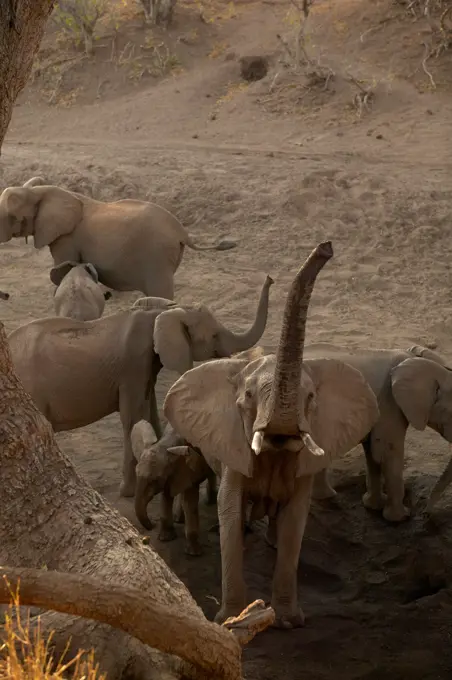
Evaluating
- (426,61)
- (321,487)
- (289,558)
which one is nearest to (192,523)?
(289,558)

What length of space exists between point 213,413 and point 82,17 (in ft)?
44.3

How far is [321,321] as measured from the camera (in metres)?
8.79

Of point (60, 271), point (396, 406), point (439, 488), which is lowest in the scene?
point (439, 488)

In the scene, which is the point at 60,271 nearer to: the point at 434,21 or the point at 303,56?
the point at 303,56

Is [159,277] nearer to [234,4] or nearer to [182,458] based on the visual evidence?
[182,458]

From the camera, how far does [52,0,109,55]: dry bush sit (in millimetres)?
16812

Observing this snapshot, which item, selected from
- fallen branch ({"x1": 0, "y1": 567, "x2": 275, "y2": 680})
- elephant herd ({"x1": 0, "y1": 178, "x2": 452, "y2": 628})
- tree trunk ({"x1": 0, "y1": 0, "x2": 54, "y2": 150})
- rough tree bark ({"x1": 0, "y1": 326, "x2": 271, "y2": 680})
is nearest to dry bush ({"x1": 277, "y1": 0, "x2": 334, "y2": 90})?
elephant herd ({"x1": 0, "y1": 178, "x2": 452, "y2": 628})

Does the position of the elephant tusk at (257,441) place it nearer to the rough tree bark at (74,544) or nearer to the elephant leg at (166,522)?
the rough tree bark at (74,544)

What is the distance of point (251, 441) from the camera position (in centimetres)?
451

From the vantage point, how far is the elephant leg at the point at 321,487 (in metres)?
5.98

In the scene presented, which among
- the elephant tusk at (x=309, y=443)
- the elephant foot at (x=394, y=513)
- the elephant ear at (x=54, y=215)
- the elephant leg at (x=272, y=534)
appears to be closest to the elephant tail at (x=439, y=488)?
the elephant foot at (x=394, y=513)

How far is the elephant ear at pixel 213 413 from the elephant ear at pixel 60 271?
2.97 m

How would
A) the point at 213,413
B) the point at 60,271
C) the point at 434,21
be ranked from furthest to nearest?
the point at 434,21 < the point at 60,271 < the point at 213,413

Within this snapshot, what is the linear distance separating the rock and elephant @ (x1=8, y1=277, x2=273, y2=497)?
974 cm
